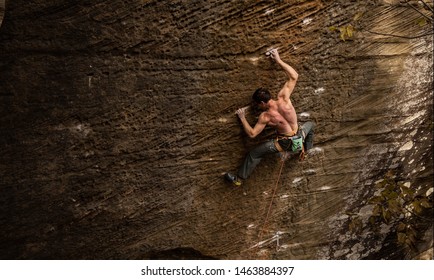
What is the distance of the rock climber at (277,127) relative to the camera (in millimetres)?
Answer: 4680

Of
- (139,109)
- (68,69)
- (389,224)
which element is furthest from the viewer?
(389,224)

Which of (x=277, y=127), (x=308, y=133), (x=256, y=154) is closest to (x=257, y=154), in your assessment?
(x=256, y=154)

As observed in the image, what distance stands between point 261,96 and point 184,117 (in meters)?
0.82

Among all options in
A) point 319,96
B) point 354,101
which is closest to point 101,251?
point 319,96

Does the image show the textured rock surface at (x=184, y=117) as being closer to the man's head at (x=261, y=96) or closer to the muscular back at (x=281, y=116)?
the man's head at (x=261, y=96)

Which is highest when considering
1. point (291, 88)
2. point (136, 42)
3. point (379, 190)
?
point (136, 42)

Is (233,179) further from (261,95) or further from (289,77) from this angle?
(289,77)

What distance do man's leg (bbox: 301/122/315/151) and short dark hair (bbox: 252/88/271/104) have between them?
67 centimetres

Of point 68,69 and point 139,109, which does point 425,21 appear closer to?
point 139,109

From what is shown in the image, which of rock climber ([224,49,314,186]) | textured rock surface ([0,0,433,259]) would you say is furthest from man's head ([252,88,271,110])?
textured rock surface ([0,0,433,259])

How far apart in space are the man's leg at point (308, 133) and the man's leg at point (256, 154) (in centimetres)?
40

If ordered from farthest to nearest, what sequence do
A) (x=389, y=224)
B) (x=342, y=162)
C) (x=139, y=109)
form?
(x=389, y=224) < (x=342, y=162) < (x=139, y=109)

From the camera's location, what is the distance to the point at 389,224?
21.1 ft

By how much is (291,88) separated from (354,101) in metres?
1.00
